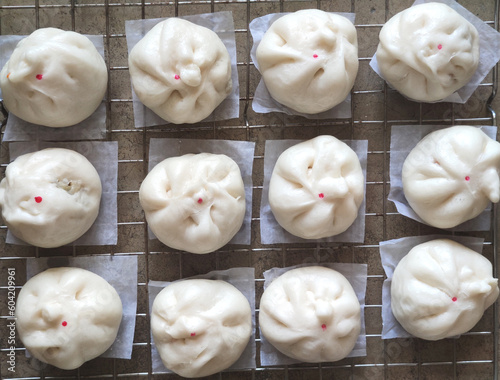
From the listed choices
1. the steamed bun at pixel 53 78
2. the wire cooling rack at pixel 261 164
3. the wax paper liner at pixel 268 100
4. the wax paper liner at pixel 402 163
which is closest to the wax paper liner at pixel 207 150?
the wire cooling rack at pixel 261 164

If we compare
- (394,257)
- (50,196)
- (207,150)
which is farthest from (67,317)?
(394,257)

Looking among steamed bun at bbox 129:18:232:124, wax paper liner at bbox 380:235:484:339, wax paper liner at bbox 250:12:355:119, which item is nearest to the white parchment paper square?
steamed bun at bbox 129:18:232:124

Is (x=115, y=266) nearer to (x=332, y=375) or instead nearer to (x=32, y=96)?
(x=32, y=96)

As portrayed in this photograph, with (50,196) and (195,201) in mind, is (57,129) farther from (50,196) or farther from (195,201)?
(195,201)

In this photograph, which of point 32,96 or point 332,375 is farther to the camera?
point 332,375

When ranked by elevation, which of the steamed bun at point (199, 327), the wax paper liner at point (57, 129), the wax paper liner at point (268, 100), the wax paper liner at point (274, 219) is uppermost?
the wax paper liner at point (268, 100)

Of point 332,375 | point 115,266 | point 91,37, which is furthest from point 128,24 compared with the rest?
point 332,375

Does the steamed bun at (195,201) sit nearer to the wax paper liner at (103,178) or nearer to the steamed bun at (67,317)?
the wax paper liner at (103,178)
